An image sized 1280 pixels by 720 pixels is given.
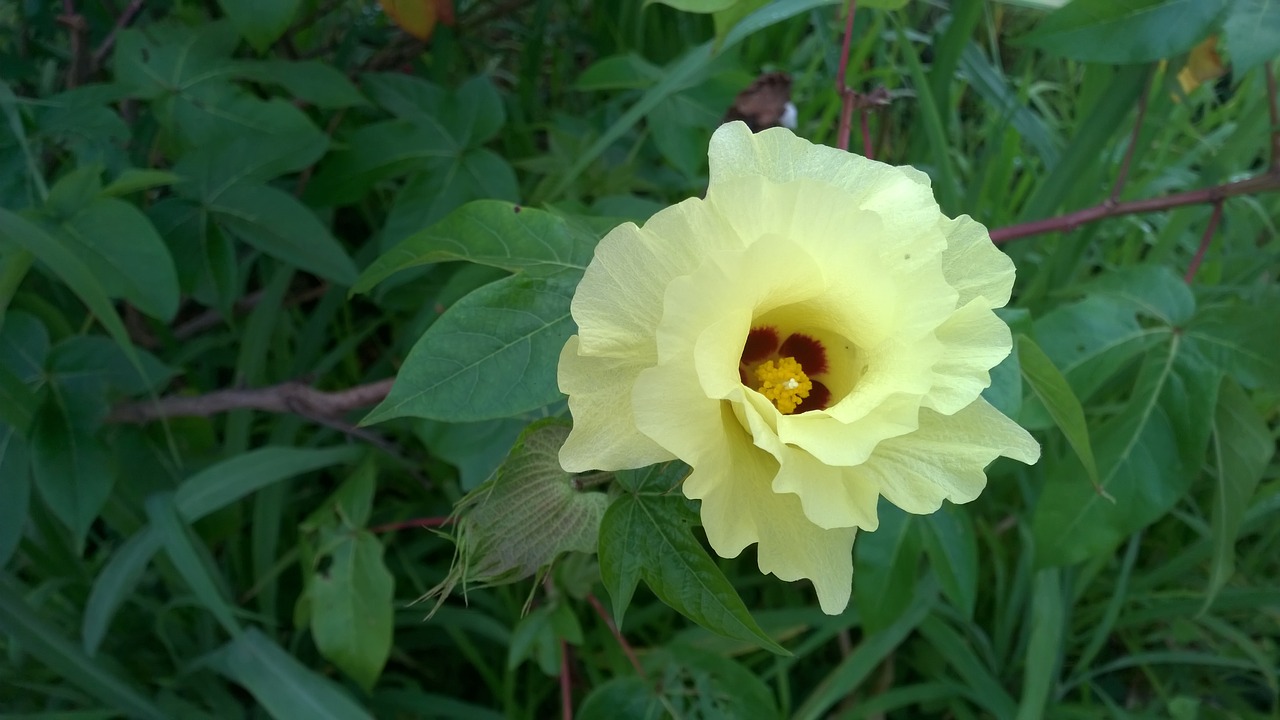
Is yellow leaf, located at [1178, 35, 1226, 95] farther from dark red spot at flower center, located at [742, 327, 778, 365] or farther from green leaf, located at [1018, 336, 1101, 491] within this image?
dark red spot at flower center, located at [742, 327, 778, 365]

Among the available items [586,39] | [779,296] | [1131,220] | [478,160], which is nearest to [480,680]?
[478,160]

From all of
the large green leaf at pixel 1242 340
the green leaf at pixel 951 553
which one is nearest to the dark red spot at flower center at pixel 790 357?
the green leaf at pixel 951 553

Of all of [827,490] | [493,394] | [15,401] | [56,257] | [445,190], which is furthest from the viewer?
[445,190]

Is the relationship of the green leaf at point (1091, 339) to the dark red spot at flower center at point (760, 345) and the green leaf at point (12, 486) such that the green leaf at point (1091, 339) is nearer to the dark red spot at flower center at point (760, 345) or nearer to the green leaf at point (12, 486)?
the dark red spot at flower center at point (760, 345)

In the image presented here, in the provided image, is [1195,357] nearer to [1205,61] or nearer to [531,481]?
[1205,61]

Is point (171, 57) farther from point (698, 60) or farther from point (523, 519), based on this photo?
point (523, 519)

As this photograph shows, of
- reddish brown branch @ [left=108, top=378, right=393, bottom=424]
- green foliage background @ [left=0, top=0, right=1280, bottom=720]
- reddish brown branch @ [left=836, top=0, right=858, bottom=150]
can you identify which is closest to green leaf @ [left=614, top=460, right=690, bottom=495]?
green foliage background @ [left=0, top=0, right=1280, bottom=720]

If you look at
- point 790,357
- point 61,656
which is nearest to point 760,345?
point 790,357
